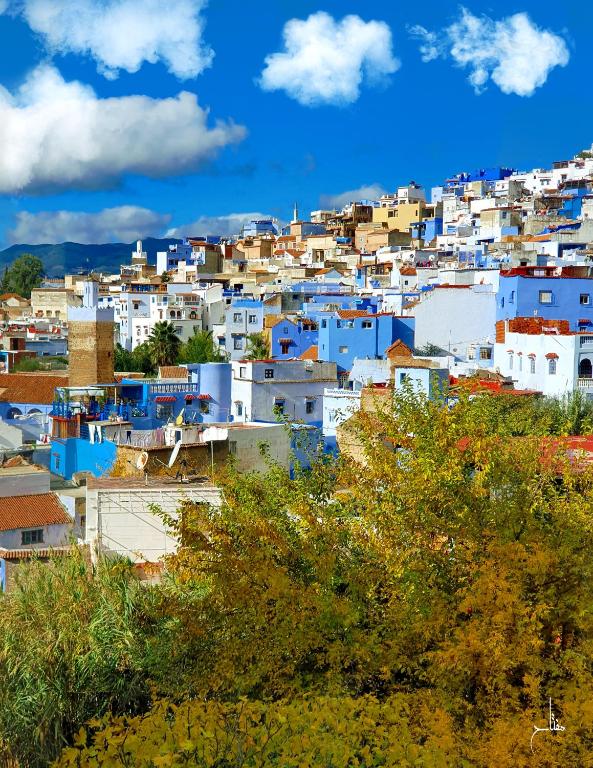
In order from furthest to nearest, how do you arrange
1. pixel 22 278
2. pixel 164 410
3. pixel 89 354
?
pixel 22 278
pixel 89 354
pixel 164 410

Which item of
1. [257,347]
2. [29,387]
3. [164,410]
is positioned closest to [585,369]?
[164,410]

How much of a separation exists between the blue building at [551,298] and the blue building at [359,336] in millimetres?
6345

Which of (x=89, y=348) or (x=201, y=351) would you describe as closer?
(x=89, y=348)

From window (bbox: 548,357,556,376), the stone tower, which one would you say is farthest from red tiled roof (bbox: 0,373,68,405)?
window (bbox: 548,357,556,376)

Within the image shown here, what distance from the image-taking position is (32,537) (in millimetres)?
20938

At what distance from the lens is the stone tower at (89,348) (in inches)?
1615

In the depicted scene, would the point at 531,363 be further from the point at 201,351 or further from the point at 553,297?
the point at 201,351

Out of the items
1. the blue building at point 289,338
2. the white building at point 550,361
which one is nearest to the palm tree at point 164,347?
the blue building at point 289,338

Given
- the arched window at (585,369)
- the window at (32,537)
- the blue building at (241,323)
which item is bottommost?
the window at (32,537)

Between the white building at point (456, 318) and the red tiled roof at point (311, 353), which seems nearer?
the white building at point (456, 318)

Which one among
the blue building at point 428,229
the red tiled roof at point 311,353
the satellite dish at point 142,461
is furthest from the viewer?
the blue building at point 428,229

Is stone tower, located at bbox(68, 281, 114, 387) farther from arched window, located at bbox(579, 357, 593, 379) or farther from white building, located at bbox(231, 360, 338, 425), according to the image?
arched window, located at bbox(579, 357, 593, 379)

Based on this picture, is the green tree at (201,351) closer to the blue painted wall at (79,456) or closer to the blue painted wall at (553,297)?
the blue painted wall at (553,297)

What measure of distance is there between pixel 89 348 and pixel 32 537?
21.1 m
